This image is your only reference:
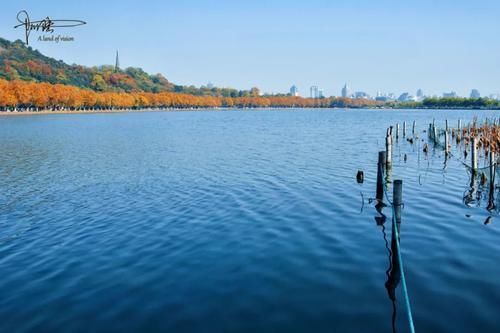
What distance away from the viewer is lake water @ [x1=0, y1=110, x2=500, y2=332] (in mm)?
11430

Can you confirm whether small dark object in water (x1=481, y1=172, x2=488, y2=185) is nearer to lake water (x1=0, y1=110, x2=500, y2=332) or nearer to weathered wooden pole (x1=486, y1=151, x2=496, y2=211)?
lake water (x1=0, y1=110, x2=500, y2=332)

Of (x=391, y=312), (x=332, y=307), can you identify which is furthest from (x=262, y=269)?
(x=391, y=312)

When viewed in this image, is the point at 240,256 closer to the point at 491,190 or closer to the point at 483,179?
the point at 491,190

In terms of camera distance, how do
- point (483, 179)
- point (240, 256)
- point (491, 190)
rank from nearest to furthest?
1. point (240, 256)
2. point (491, 190)
3. point (483, 179)

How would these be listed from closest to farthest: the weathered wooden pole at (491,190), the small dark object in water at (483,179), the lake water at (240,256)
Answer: the lake water at (240,256), the weathered wooden pole at (491,190), the small dark object in water at (483,179)

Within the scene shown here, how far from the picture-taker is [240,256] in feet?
52.4

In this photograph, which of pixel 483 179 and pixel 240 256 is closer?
pixel 240 256

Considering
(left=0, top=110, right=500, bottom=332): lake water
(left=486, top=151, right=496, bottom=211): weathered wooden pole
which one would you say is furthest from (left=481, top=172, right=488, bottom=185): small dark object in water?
(left=486, top=151, right=496, bottom=211): weathered wooden pole

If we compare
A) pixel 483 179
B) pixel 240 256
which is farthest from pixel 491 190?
pixel 240 256

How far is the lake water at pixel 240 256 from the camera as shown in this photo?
11430mm

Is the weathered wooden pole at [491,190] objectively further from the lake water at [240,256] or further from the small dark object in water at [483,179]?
the small dark object in water at [483,179]

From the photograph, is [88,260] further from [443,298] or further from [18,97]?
[18,97]

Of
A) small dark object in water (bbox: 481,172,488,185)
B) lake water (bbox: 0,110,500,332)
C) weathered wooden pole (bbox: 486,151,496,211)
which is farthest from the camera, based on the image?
small dark object in water (bbox: 481,172,488,185)

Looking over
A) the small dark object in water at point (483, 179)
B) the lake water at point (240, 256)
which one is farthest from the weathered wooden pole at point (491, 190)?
the small dark object in water at point (483, 179)
